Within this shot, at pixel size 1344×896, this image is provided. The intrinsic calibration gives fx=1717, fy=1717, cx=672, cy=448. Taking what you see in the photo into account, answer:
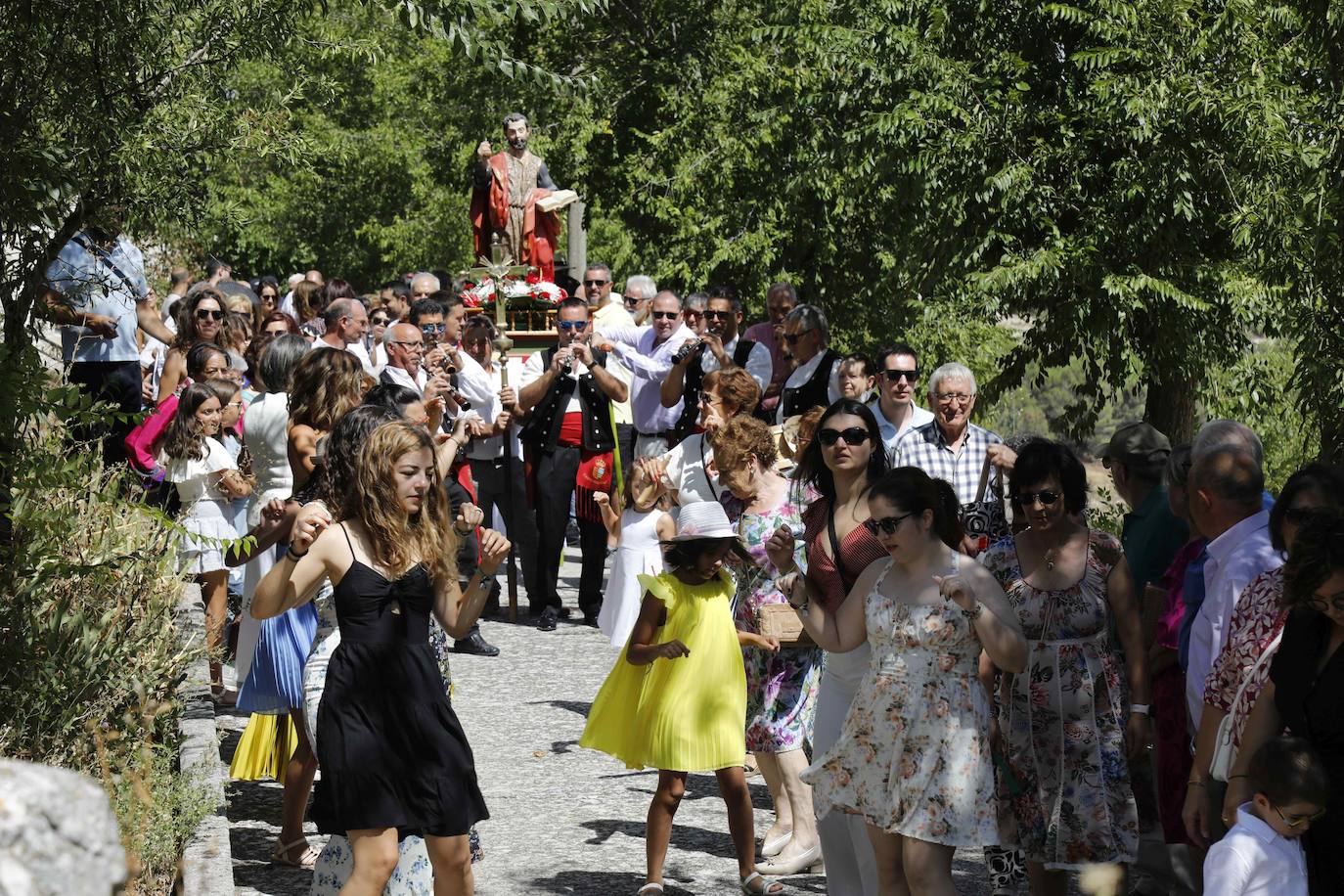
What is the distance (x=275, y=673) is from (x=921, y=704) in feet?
10.1

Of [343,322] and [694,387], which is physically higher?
[343,322]

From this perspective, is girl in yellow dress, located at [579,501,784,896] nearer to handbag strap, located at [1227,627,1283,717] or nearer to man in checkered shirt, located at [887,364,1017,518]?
man in checkered shirt, located at [887,364,1017,518]

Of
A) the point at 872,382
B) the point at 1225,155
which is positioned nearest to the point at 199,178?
the point at 872,382

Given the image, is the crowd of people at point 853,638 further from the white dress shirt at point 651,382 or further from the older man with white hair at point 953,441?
the white dress shirt at point 651,382

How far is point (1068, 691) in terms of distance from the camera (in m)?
6.37

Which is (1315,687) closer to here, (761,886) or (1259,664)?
(1259,664)

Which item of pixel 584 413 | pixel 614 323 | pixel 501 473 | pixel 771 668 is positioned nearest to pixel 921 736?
pixel 771 668

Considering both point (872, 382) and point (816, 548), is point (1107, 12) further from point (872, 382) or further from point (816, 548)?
point (816, 548)

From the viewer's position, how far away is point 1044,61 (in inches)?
503

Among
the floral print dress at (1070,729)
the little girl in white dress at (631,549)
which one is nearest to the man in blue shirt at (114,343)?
the little girl in white dress at (631,549)

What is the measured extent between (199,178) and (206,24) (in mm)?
1231

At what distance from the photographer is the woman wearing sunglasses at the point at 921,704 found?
5660 mm

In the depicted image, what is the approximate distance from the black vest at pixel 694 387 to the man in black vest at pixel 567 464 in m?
0.65

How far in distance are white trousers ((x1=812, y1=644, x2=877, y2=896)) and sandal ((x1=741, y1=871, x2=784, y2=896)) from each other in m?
0.51
